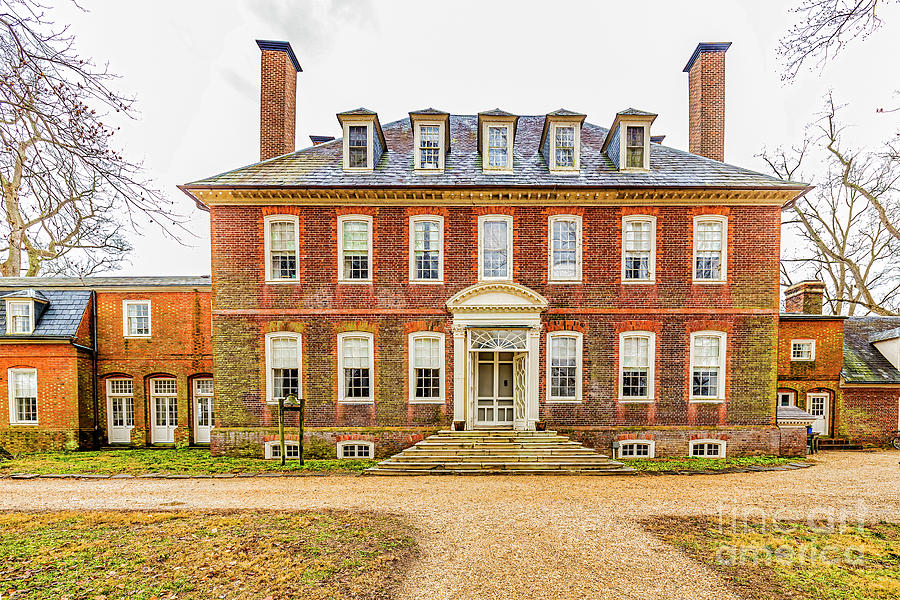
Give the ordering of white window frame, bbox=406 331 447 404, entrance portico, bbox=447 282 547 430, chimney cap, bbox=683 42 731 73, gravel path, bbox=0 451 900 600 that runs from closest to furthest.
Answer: gravel path, bbox=0 451 900 600
entrance portico, bbox=447 282 547 430
white window frame, bbox=406 331 447 404
chimney cap, bbox=683 42 731 73

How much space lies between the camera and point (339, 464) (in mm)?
13406

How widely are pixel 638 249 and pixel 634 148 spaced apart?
12.4 feet

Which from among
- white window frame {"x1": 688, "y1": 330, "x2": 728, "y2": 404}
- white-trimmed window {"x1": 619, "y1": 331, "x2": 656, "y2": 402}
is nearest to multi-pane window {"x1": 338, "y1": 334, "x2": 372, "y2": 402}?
white-trimmed window {"x1": 619, "y1": 331, "x2": 656, "y2": 402}

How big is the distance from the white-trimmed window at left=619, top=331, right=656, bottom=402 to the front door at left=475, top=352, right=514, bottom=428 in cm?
385

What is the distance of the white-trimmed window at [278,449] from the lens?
1434 cm

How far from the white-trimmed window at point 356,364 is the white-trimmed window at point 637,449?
28.8 feet

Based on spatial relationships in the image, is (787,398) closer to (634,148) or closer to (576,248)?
A: (576,248)

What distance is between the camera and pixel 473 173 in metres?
15.2

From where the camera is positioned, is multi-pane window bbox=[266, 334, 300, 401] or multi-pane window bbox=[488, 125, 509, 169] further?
multi-pane window bbox=[488, 125, 509, 169]

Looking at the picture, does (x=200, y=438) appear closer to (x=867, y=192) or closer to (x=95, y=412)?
(x=95, y=412)

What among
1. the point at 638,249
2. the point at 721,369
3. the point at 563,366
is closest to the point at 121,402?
the point at 563,366

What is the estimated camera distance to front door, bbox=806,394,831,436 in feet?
60.4

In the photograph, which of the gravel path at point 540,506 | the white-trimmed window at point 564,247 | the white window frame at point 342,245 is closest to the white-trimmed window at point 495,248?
the white-trimmed window at point 564,247

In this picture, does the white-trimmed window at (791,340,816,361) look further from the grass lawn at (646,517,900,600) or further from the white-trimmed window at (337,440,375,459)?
the white-trimmed window at (337,440,375,459)
